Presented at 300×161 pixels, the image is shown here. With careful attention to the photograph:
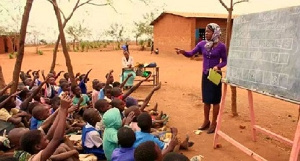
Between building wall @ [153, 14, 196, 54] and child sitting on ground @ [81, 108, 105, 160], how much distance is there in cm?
1854

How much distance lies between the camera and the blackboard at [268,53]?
3.02 meters

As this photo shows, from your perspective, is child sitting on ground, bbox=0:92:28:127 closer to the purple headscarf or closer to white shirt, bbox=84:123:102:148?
white shirt, bbox=84:123:102:148

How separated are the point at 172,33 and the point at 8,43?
67.3ft

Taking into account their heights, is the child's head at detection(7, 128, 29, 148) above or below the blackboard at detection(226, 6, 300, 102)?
below

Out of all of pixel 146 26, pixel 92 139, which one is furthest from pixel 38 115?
pixel 146 26

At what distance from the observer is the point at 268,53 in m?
3.45

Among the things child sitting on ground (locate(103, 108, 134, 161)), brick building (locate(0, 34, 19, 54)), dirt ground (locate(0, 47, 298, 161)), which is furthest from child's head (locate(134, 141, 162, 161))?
brick building (locate(0, 34, 19, 54))

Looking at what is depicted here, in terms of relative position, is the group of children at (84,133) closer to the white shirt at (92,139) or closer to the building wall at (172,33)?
the white shirt at (92,139)

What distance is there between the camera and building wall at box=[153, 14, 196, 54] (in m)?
22.0

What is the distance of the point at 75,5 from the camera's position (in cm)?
884

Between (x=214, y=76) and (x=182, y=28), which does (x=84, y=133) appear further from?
(x=182, y=28)

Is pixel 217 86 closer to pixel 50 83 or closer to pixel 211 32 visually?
pixel 211 32

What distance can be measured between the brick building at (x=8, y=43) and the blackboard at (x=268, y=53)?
32.1 meters

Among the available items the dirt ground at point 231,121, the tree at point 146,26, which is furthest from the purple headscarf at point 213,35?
the tree at point 146,26
